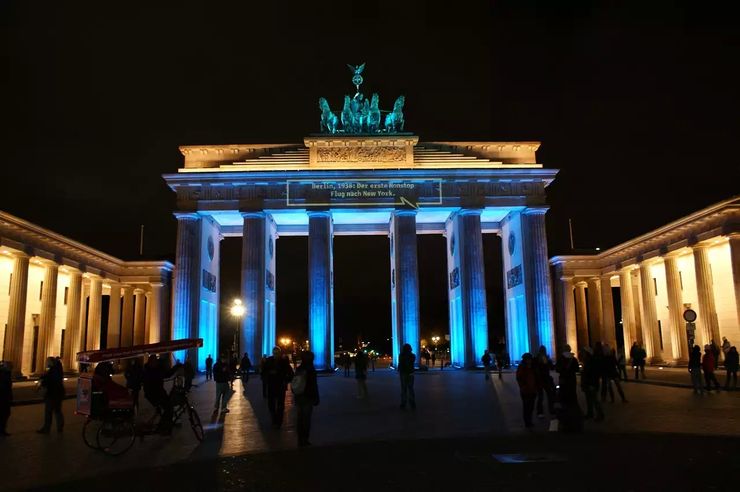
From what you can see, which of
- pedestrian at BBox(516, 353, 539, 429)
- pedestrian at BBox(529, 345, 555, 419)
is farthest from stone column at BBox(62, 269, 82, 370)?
pedestrian at BBox(516, 353, 539, 429)

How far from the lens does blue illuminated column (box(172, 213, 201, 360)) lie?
41250 millimetres

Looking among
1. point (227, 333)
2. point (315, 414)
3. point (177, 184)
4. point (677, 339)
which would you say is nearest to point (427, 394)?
point (315, 414)

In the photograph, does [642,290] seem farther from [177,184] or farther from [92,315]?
[92,315]

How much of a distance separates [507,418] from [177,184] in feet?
114

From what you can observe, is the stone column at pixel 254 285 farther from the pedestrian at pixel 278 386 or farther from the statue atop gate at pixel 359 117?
the pedestrian at pixel 278 386

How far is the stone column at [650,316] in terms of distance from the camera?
43.4 m

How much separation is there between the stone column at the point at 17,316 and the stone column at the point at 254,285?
13342mm

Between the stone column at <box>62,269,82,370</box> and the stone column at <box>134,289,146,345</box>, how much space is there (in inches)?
335

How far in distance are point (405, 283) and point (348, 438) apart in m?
30.5

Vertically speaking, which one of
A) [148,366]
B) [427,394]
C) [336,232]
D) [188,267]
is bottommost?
[427,394]

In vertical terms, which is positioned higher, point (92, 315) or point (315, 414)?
point (92, 315)

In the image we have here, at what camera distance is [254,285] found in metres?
42.0

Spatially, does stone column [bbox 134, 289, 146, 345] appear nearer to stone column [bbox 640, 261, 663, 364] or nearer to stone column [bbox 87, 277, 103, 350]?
stone column [bbox 87, 277, 103, 350]

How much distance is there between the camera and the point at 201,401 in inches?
823
